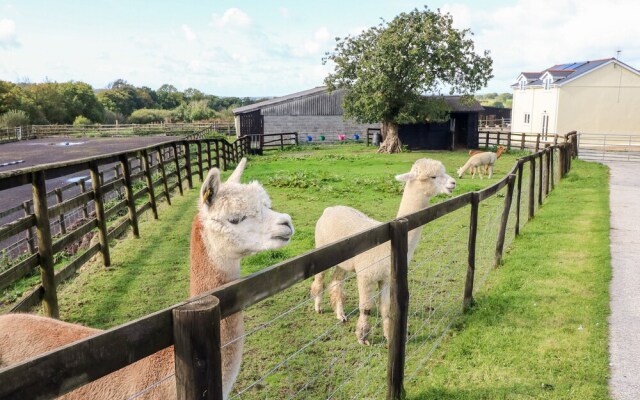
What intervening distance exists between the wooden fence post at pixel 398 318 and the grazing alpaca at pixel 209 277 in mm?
896

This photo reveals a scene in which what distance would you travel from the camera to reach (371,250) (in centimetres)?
469

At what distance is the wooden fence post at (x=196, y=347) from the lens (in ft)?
5.18

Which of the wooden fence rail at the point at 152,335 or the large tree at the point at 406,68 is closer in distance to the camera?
the wooden fence rail at the point at 152,335

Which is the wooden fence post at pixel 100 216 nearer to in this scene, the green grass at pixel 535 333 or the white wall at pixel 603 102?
the green grass at pixel 535 333

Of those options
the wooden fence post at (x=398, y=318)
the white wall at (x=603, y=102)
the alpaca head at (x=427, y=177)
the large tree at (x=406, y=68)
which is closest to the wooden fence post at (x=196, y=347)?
the wooden fence post at (x=398, y=318)

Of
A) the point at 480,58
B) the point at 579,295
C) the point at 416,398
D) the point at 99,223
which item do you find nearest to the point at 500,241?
the point at 579,295

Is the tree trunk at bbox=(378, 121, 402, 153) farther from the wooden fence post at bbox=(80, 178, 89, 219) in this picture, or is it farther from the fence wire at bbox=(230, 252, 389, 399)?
the fence wire at bbox=(230, 252, 389, 399)

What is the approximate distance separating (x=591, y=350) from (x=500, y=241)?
246 cm

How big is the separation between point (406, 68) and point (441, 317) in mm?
24705

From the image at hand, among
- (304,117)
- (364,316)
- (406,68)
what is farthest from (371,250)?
(304,117)

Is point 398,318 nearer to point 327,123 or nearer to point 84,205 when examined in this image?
point 84,205

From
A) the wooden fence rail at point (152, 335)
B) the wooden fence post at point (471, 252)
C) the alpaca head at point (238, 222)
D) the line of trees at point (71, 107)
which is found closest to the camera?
the wooden fence rail at point (152, 335)

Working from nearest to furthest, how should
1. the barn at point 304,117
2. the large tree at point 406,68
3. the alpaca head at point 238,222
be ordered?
1. the alpaca head at point 238,222
2. the large tree at point 406,68
3. the barn at point 304,117

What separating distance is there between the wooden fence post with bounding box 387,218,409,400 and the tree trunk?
26612 millimetres
